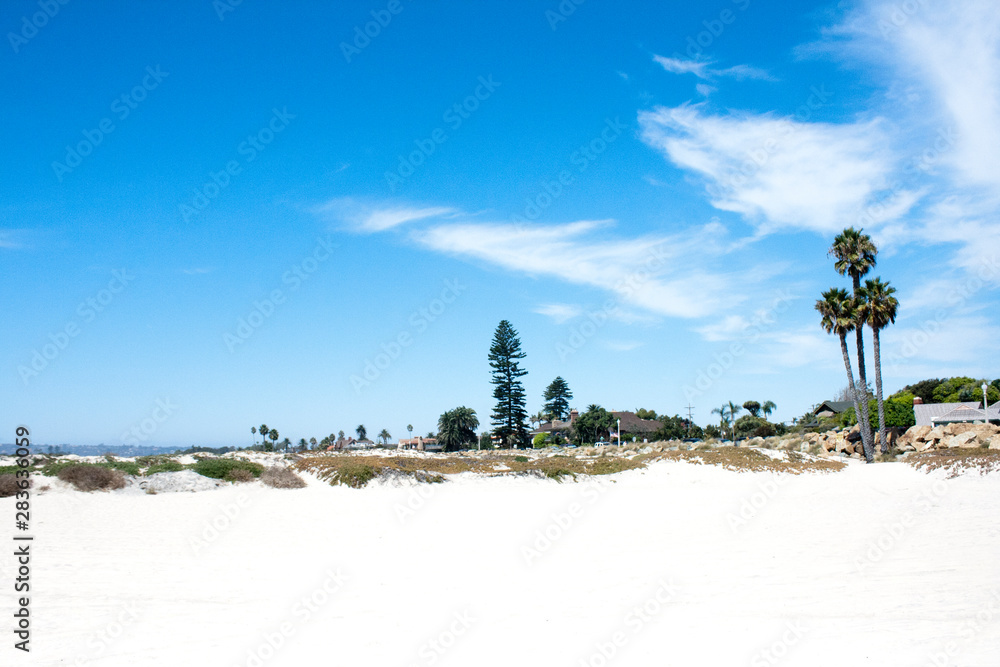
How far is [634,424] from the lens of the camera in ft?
248

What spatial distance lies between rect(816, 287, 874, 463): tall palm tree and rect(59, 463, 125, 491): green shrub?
32068mm

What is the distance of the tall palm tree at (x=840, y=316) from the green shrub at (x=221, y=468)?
28.1 m

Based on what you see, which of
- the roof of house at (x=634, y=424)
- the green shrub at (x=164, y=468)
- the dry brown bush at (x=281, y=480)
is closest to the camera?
the dry brown bush at (x=281, y=480)

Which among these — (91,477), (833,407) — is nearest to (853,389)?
(91,477)

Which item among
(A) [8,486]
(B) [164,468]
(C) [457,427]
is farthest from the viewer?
(C) [457,427]

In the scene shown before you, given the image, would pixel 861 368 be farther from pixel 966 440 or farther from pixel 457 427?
pixel 457 427

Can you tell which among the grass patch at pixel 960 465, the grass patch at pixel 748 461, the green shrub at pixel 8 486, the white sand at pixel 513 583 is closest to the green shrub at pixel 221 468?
the white sand at pixel 513 583

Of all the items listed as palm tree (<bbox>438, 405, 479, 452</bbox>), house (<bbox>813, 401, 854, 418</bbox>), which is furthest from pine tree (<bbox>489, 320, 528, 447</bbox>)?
house (<bbox>813, 401, 854, 418</bbox>)

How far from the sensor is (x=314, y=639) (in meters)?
6.14

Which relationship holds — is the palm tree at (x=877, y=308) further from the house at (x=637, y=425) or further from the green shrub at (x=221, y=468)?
the house at (x=637, y=425)

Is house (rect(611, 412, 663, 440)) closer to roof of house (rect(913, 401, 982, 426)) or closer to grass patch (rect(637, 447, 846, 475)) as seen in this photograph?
roof of house (rect(913, 401, 982, 426))

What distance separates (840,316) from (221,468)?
29818mm

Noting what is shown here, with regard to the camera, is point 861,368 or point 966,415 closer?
point 861,368

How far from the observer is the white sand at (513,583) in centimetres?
575
